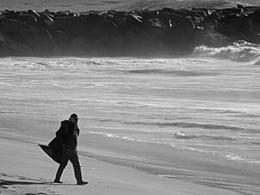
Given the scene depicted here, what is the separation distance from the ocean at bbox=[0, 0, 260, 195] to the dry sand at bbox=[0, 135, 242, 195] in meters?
0.37

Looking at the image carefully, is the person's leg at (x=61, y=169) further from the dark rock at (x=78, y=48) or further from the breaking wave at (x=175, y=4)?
the breaking wave at (x=175, y=4)

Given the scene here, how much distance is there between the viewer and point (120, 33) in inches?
1251

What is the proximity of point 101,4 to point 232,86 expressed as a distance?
146 ft

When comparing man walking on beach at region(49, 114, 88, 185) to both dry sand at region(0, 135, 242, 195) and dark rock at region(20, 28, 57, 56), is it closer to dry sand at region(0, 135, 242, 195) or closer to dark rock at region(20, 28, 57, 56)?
dry sand at region(0, 135, 242, 195)

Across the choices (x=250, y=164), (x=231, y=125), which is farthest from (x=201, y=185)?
(x=231, y=125)

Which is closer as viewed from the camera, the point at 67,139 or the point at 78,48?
the point at 67,139

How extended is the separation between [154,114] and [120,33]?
741 inches

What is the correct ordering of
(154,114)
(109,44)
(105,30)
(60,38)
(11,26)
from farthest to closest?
(11,26)
(105,30)
(60,38)
(109,44)
(154,114)

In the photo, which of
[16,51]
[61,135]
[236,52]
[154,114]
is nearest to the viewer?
[61,135]

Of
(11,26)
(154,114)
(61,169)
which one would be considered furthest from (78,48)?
(61,169)

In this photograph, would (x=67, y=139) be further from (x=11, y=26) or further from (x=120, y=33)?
(x=11, y=26)

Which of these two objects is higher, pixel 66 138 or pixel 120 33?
pixel 120 33

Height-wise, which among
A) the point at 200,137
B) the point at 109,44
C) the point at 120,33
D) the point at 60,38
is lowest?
the point at 200,137

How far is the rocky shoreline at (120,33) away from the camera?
102ft
